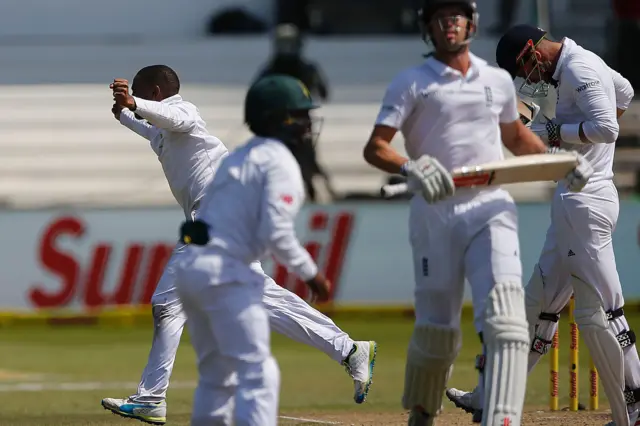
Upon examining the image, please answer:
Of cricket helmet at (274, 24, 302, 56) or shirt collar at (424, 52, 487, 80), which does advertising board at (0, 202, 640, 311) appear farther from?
shirt collar at (424, 52, 487, 80)

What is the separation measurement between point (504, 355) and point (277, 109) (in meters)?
1.40

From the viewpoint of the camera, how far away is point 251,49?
19.5 meters

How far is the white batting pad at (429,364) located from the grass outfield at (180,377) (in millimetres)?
1716

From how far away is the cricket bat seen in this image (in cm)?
576

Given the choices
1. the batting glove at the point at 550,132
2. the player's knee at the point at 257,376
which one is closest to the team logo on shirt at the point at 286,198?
the player's knee at the point at 257,376

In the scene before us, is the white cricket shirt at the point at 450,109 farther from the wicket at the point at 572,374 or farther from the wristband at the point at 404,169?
the wicket at the point at 572,374

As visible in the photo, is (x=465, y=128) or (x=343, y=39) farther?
(x=343, y=39)

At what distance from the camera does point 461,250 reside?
5.90 meters

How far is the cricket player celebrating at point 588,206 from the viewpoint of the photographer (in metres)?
6.87

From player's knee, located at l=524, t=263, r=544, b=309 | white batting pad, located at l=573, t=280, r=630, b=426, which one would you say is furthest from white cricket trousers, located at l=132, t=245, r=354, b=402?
white batting pad, located at l=573, t=280, r=630, b=426

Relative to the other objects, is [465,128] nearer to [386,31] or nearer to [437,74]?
[437,74]

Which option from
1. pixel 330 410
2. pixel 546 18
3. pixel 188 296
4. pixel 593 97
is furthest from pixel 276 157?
pixel 546 18

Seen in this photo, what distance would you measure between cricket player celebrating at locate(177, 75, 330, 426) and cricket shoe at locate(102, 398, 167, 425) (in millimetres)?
2158

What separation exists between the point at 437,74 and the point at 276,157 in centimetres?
91
